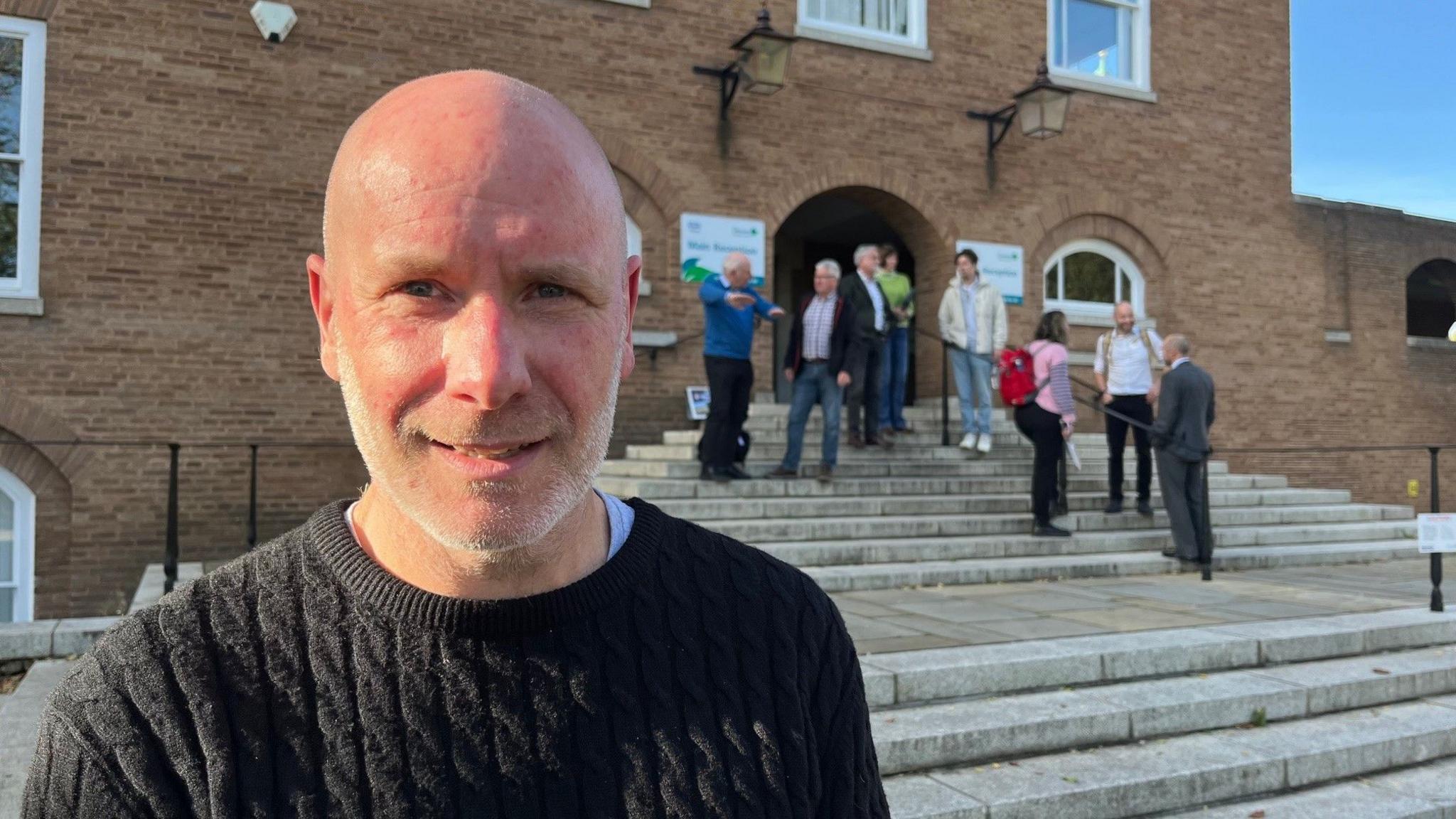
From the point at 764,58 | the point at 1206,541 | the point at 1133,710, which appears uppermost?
the point at 764,58

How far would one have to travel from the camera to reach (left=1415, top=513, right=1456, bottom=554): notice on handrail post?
21.0 feet

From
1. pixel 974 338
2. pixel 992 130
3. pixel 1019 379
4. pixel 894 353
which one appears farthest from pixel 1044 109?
pixel 1019 379

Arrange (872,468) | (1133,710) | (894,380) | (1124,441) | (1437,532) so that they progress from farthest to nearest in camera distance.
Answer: (894,380) → (872,468) → (1124,441) → (1437,532) → (1133,710)

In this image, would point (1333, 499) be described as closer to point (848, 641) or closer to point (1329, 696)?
point (1329, 696)

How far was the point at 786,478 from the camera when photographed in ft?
28.6

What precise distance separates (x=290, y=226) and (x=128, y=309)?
145cm

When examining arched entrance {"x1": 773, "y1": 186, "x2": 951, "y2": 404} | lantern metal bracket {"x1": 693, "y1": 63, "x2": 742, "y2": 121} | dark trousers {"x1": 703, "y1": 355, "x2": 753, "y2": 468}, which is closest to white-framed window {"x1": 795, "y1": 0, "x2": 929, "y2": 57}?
lantern metal bracket {"x1": 693, "y1": 63, "x2": 742, "y2": 121}

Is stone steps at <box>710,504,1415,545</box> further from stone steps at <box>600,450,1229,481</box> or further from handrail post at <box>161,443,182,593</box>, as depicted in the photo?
handrail post at <box>161,443,182,593</box>

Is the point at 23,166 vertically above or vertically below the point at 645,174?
below

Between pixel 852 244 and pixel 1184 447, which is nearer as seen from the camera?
pixel 1184 447

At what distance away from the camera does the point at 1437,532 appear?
21.1 feet

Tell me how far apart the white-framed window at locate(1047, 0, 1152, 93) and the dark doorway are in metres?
2.95

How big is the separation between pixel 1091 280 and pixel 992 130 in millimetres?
2370

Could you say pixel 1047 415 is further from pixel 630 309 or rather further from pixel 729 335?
pixel 630 309
